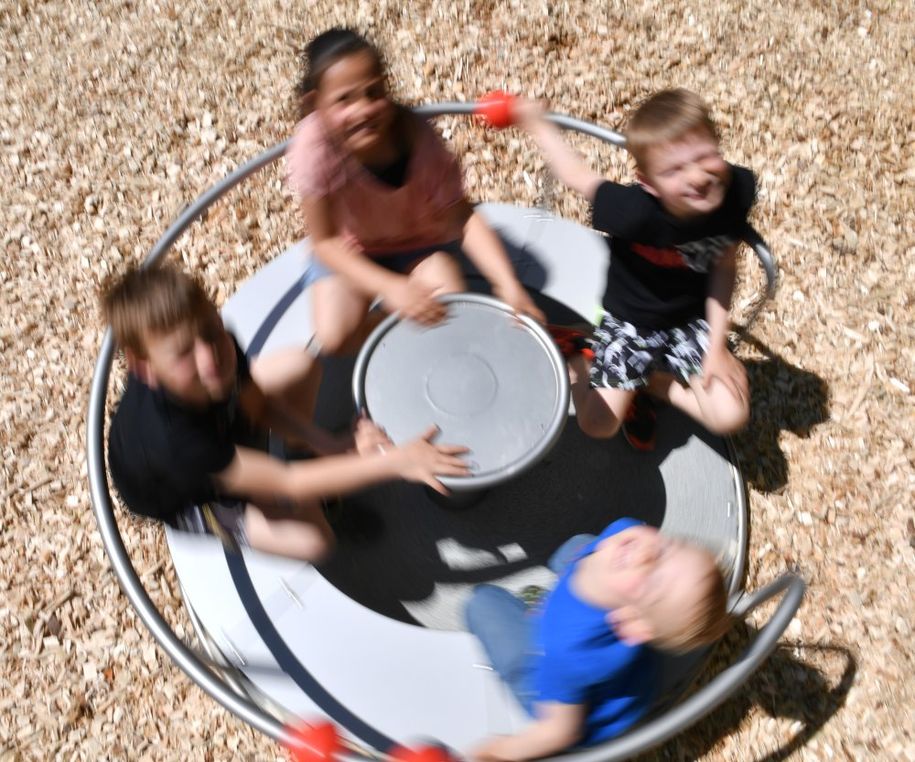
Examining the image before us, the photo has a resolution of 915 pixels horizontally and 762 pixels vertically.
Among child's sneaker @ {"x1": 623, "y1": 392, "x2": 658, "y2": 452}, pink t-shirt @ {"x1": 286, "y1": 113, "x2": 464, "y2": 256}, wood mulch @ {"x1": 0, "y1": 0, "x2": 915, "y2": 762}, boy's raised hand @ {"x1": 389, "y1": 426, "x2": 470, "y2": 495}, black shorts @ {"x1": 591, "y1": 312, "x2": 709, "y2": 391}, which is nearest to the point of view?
boy's raised hand @ {"x1": 389, "y1": 426, "x2": 470, "y2": 495}

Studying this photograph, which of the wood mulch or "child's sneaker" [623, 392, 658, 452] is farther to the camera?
"child's sneaker" [623, 392, 658, 452]

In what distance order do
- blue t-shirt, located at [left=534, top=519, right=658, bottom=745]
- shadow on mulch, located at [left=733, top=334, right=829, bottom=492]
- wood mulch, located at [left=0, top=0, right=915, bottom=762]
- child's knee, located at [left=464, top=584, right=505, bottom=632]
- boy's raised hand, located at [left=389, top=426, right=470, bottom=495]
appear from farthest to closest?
shadow on mulch, located at [left=733, top=334, right=829, bottom=492], wood mulch, located at [left=0, top=0, right=915, bottom=762], child's knee, located at [left=464, top=584, right=505, bottom=632], boy's raised hand, located at [left=389, top=426, right=470, bottom=495], blue t-shirt, located at [left=534, top=519, right=658, bottom=745]

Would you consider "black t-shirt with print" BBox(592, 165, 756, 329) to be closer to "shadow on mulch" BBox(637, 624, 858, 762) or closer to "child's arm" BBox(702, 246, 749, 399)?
"child's arm" BBox(702, 246, 749, 399)

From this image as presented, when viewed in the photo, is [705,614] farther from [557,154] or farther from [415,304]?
[557,154]

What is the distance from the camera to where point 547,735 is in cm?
190

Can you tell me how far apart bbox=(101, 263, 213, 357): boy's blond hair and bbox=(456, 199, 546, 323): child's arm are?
850 mm

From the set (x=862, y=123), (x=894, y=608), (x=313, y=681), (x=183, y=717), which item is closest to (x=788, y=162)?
(x=862, y=123)

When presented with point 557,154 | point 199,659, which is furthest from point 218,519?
point 557,154

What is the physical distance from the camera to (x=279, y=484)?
79.0 inches

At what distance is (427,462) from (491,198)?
1.58 metres

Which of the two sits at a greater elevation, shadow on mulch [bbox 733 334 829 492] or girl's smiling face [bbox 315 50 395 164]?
girl's smiling face [bbox 315 50 395 164]

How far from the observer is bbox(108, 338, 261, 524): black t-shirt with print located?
183cm

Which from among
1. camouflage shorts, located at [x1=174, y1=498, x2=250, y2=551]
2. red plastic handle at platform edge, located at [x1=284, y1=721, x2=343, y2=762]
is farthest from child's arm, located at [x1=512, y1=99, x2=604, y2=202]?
→ red plastic handle at platform edge, located at [x1=284, y1=721, x2=343, y2=762]

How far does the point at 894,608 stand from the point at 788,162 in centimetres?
172
